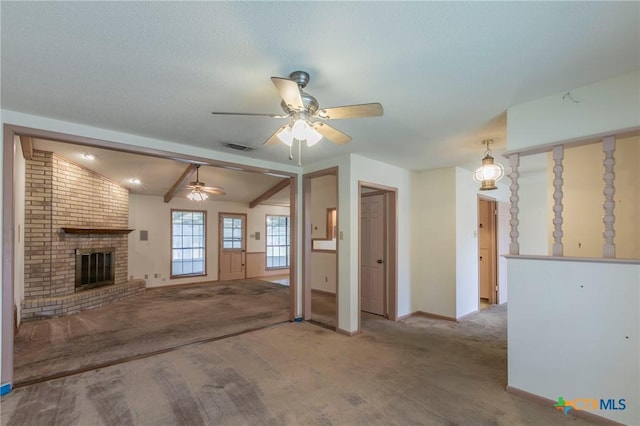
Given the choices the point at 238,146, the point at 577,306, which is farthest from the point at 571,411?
the point at 238,146

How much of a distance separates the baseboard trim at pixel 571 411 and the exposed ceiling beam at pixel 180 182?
5.43 meters

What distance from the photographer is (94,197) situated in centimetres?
599

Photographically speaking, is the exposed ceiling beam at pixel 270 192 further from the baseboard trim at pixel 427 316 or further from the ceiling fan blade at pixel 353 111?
the ceiling fan blade at pixel 353 111

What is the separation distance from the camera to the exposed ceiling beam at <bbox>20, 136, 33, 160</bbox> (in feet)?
13.2

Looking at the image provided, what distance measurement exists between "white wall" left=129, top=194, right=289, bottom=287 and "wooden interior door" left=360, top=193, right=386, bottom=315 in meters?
5.15

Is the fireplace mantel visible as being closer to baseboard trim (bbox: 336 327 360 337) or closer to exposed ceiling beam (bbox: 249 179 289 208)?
exposed ceiling beam (bbox: 249 179 289 208)

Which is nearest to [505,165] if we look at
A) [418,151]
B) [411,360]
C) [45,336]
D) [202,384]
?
[418,151]

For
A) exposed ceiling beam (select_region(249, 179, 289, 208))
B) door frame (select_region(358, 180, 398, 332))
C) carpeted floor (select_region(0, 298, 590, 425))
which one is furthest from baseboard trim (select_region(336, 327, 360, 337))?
exposed ceiling beam (select_region(249, 179, 289, 208))

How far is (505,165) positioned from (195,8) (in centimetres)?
476

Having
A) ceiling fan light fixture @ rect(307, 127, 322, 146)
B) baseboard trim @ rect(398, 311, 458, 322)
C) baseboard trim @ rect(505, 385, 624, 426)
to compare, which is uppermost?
ceiling fan light fixture @ rect(307, 127, 322, 146)

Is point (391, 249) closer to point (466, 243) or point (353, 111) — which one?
point (466, 243)

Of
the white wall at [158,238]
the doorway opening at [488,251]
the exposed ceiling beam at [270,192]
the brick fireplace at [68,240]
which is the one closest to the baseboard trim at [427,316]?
the doorway opening at [488,251]

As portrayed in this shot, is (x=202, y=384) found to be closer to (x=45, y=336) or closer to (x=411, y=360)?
(x=411, y=360)

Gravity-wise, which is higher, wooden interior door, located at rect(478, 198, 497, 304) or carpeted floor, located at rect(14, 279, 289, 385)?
wooden interior door, located at rect(478, 198, 497, 304)
